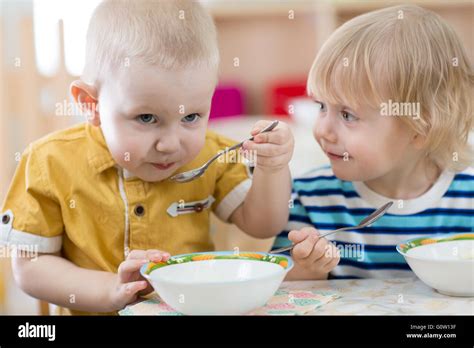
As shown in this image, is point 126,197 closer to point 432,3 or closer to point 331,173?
point 331,173

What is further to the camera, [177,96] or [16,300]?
[16,300]

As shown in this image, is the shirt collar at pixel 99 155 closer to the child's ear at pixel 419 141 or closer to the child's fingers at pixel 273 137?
the child's fingers at pixel 273 137

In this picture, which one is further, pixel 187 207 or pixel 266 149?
pixel 187 207

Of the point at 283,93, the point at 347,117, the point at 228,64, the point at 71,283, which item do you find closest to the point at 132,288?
the point at 71,283

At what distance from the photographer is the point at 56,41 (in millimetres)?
1713

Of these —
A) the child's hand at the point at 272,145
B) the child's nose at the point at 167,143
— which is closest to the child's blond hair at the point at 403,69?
the child's hand at the point at 272,145

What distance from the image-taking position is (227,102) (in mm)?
2242

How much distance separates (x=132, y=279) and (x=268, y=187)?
0.21m

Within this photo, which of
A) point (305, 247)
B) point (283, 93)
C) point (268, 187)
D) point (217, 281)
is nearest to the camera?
point (217, 281)

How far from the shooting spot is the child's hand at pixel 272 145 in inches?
29.6

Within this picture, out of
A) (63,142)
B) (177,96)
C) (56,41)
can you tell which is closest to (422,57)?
(177,96)

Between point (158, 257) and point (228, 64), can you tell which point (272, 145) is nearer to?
point (158, 257)

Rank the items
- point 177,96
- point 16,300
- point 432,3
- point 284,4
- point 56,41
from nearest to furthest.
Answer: point 177,96 < point 16,300 < point 56,41 < point 432,3 < point 284,4

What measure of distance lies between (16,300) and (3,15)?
83 centimetres
